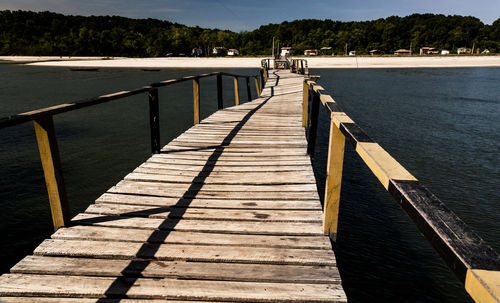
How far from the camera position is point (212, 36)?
142m

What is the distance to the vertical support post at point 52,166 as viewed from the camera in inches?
109

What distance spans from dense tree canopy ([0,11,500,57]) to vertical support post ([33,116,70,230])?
121582 mm

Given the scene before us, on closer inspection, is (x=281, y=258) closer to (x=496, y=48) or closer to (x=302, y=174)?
(x=302, y=174)

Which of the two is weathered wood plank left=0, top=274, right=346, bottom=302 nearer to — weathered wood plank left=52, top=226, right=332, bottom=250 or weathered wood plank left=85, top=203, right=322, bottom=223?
weathered wood plank left=52, top=226, right=332, bottom=250

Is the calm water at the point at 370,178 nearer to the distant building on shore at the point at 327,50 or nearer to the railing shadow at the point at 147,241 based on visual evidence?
the railing shadow at the point at 147,241

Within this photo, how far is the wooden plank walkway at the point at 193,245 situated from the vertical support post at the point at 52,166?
198 millimetres

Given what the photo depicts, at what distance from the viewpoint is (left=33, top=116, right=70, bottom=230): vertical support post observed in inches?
109

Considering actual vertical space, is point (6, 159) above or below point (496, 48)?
below

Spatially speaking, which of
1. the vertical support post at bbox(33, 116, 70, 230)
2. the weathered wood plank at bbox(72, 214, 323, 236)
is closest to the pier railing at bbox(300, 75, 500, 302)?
the weathered wood plank at bbox(72, 214, 323, 236)

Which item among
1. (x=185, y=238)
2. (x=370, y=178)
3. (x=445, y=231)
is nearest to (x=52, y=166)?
(x=185, y=238)

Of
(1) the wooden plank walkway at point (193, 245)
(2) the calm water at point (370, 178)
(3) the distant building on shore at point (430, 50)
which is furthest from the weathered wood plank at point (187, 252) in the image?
(3) the distant building on shore at point (430, 50)

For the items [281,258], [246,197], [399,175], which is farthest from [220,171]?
[399,175]

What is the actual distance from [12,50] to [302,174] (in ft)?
502

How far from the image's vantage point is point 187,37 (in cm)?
12462
